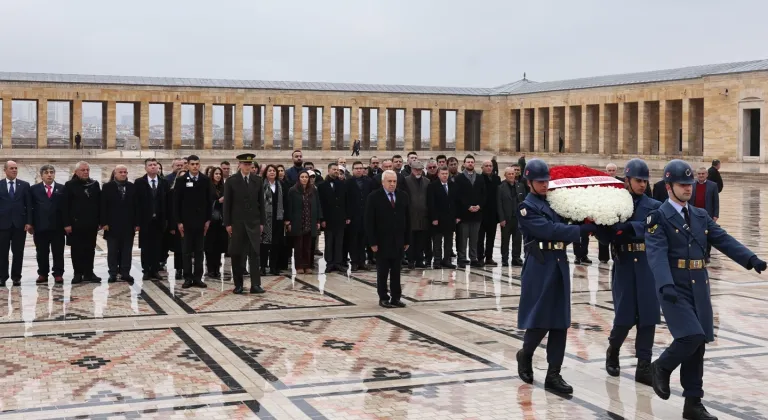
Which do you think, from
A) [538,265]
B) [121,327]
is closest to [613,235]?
[538,265]

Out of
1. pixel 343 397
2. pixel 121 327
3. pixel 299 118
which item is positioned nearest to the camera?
pixel 343 397

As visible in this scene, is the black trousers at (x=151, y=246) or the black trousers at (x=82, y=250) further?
the black trousers at (x=151, y=246)

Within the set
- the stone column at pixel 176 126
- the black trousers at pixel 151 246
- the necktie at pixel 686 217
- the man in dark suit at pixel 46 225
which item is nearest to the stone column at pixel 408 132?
the stone column at pixel 176 126

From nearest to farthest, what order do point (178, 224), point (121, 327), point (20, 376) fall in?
point (20, 376) → point (121, 327) → point (178, 224)

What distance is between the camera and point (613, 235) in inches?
263

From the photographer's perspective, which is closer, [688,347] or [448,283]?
[688,347]

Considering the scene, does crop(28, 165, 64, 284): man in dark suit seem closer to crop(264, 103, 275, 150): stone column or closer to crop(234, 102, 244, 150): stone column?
crop(234, 102, 244, 150): stone column

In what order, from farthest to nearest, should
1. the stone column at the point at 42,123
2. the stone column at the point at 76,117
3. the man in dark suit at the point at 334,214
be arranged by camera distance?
the stone column at the point at 76,117 → the stone column at the point at 42,123 → the man in dark suit at the point at 334,214

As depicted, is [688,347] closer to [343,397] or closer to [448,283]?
[343,397]

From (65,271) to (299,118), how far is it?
142 feet

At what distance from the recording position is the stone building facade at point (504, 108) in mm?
41156

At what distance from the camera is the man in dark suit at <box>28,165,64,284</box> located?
11.8 meters

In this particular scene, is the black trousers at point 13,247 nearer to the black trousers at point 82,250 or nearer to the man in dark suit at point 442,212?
the black trousers at point 82,250

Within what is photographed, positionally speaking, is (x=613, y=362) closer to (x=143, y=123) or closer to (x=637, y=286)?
(x=637, y=286)
